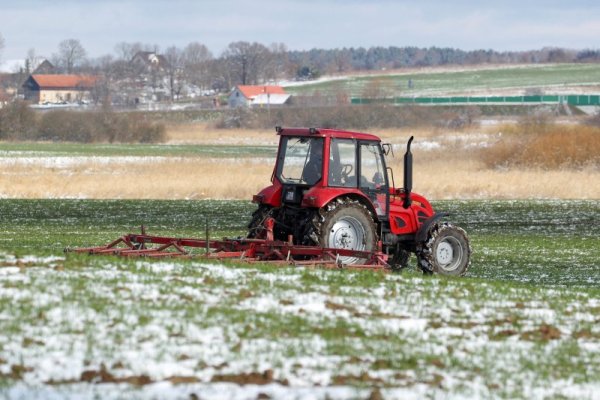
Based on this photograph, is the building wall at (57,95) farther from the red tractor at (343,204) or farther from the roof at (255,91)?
the red tractor at (343,204)

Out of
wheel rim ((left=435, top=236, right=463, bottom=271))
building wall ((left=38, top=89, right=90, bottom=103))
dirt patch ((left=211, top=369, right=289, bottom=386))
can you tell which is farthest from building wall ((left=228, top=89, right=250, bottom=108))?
dirt patch ((left=211, top=369, right=289, bottom=386))

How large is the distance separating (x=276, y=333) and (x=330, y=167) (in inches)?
258

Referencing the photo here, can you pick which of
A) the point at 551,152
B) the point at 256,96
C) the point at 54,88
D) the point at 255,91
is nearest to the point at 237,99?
the point at 255,91

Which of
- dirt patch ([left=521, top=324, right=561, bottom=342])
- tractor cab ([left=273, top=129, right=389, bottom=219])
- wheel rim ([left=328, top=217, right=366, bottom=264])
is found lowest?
dirt patch ([left=521, top=324, right=561, bottom=342])

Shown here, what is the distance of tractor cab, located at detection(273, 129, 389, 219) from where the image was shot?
16891 mm

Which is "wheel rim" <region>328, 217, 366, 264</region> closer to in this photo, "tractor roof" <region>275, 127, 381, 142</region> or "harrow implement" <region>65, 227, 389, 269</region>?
"harrow implement" <region>65, 227, 389, 269</region>

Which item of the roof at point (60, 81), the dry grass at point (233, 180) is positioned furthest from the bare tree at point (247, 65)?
the dry grass at point (233, 180)

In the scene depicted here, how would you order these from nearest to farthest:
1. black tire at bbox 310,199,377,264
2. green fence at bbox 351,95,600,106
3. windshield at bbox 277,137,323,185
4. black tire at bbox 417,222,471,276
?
black tire at bbox 310,199,377,264 < windshield at bbox 277,137,323,185 < black tire at bbox 417,222,471,276 < green fence at bbox 351,95,600,106

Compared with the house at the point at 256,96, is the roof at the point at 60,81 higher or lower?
higher

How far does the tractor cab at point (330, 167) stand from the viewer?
1689 centimetres

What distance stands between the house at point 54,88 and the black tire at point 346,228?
159531 millimetres

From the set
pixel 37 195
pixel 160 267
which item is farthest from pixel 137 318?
pixel 37 195

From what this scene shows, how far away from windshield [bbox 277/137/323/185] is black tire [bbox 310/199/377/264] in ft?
2.36

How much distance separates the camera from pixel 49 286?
1194 cm
